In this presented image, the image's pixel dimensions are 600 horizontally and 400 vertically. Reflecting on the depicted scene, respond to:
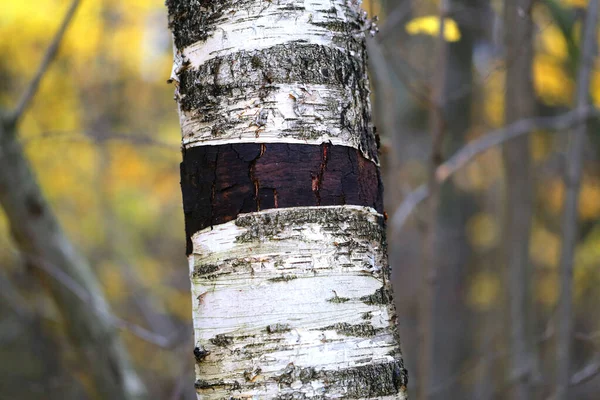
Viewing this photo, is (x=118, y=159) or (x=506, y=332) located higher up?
(x=118, y=159)

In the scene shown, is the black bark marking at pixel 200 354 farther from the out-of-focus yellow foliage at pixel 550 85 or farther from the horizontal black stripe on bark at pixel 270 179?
the out-of-focus yellow foliage at pixel 550 85

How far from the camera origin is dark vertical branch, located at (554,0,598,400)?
9.37 ft

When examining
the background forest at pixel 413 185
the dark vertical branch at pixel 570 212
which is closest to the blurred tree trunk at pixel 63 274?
the background forest at pixel 413 185

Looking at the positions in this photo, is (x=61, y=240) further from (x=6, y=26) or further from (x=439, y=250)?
(x=439, y=250)

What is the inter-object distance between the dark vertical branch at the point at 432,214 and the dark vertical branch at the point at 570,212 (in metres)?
0.62

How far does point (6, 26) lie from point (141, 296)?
3.23 meters

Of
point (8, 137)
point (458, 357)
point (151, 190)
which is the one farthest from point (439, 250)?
point (8, 137)

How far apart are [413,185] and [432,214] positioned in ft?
17.4

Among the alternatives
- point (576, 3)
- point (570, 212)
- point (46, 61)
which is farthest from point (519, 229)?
point (46, 61)

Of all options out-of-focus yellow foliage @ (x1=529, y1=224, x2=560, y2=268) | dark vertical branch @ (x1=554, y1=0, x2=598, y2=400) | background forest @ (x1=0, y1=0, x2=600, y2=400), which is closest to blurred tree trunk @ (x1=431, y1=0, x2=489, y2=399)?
background forest @ (x1=0, y1=0, x2=600, y2=400)

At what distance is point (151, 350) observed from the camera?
9.23 metres

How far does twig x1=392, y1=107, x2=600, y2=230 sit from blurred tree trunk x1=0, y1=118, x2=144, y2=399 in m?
1.70

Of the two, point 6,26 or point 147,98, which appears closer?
point 6,26

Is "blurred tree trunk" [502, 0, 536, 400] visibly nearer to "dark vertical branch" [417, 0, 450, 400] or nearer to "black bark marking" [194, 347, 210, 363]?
"dark vertical branch" [417, 0, 450, 400]
